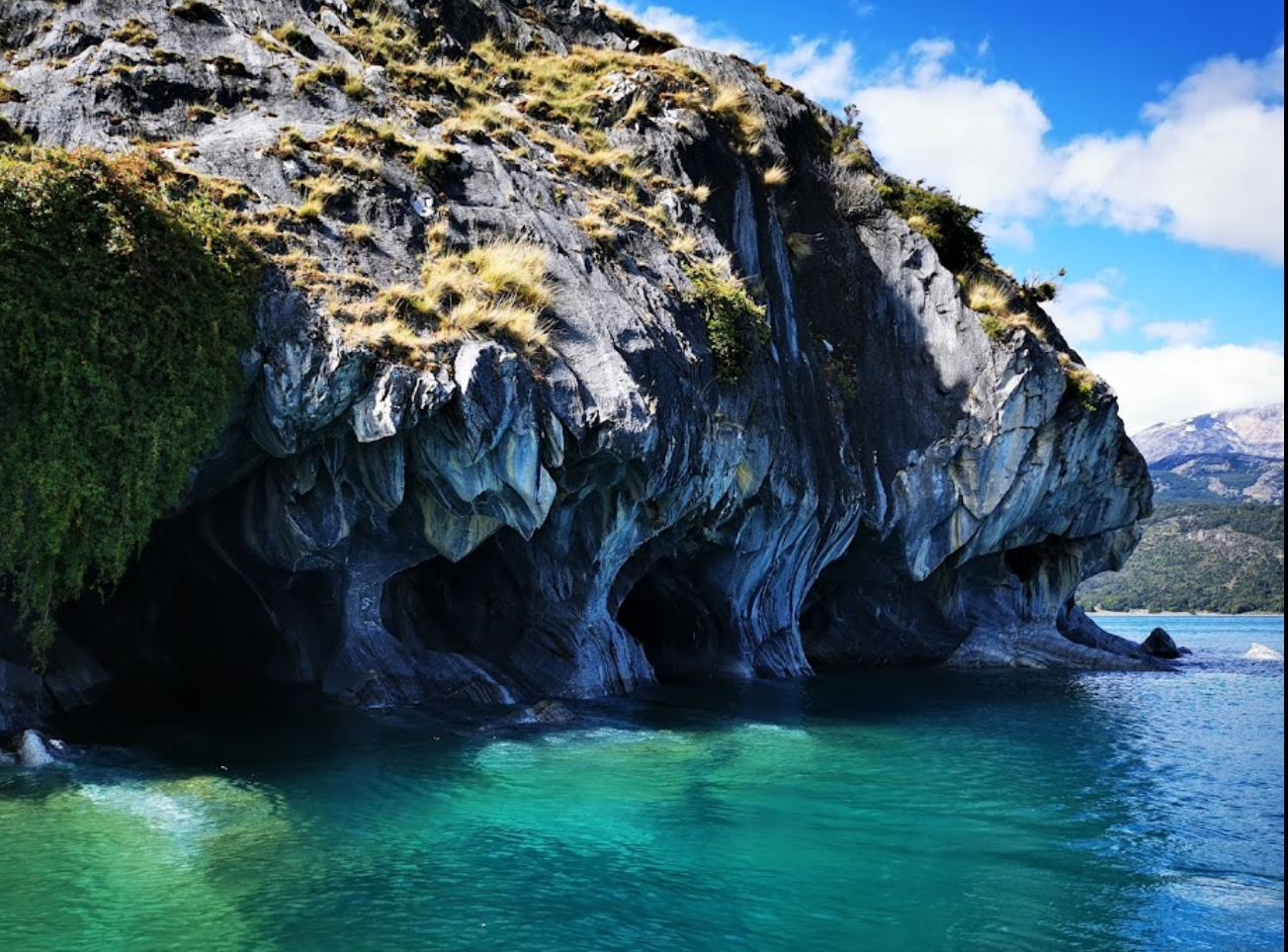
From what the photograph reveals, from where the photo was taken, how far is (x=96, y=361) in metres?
17.3

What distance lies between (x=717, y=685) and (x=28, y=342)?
62.6 feet

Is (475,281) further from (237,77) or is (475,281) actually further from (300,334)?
(237,77)

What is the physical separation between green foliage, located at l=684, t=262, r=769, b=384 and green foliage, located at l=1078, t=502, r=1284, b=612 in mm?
115719

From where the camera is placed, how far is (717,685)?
29.3m

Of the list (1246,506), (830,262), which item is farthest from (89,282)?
(1246,506)

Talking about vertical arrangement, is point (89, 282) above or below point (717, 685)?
above

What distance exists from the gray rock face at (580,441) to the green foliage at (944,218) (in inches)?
83.9

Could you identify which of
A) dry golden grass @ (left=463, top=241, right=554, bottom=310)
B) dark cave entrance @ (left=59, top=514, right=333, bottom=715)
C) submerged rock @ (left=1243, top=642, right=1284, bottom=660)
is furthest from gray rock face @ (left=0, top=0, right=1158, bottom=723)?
submerged rock @ (left=1243, top=642, right=1284, bottom=660)

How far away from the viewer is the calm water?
1036 cm

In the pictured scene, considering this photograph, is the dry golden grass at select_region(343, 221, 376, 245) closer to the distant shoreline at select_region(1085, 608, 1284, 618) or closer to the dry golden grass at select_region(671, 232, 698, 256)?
the dry golden grass at select_region(671, 232, 698, 256)

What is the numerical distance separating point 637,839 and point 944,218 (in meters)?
31.4

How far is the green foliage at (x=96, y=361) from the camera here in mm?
16609

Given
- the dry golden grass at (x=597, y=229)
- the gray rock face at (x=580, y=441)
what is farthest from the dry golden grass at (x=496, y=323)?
the dry golden grass at (x=597, y=229)

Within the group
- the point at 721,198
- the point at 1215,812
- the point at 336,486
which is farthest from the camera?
the point at 721,198
